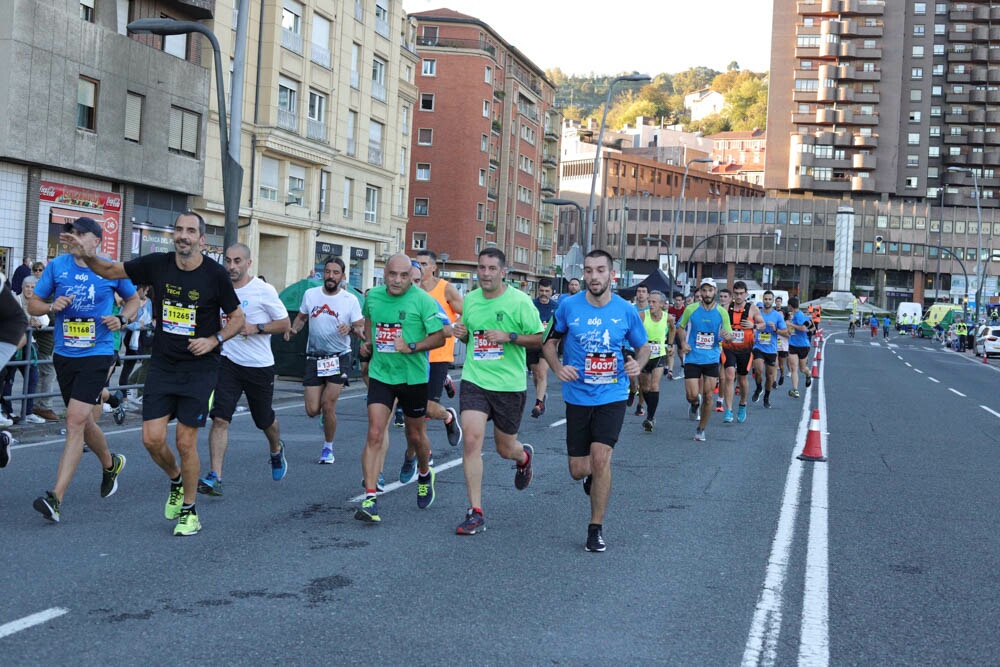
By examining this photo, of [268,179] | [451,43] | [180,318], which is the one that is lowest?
[180,318]

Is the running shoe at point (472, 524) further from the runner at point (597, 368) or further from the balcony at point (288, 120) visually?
the balcony at point (288, 120)

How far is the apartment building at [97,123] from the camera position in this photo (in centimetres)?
2505

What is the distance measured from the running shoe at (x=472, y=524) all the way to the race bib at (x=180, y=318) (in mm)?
2046

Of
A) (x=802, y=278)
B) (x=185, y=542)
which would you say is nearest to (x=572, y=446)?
(x=185, y=542)

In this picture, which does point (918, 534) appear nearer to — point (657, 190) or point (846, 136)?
point (846, 136)

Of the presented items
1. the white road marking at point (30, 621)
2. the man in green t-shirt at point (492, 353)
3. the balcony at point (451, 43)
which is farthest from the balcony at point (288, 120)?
the balcony at point (451, 43)

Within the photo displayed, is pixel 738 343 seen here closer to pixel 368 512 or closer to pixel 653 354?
pixel 653 354

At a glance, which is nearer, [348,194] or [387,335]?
[387,335]

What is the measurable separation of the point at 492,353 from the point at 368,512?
1.31 metres

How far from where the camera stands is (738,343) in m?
16.1

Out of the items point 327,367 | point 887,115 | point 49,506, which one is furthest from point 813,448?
point 887,115

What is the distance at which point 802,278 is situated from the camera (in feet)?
378

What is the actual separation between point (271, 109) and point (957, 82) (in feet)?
332

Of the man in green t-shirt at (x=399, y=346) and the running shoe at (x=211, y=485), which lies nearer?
the man in green t-shirt at (x=399, y=346)
